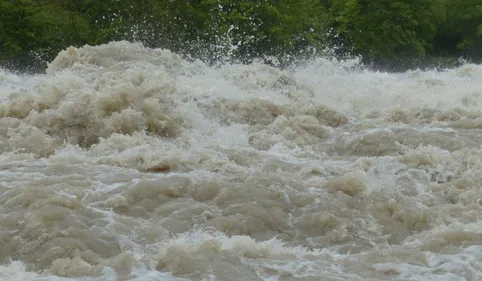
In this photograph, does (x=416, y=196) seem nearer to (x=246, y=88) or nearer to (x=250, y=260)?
(x=250, y=260)

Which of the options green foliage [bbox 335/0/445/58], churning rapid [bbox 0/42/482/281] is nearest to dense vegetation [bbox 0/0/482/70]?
green foliage [bbox 335/0/445/58]

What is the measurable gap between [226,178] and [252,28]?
15.9 metres

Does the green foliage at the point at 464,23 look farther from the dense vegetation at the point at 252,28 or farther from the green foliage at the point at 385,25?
the green foliage at the point at 385,25

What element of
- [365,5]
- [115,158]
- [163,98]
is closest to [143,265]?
[115,158]

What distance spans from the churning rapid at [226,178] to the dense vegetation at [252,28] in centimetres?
835

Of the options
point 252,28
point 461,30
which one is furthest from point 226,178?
Result: point 461,30

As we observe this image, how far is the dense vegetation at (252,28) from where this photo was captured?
2120cm

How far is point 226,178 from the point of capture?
7.94m

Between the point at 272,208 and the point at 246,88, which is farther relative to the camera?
the point at 246,88

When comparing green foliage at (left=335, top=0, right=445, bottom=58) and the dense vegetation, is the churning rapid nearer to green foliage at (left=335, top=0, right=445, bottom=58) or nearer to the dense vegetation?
the dense vegetation

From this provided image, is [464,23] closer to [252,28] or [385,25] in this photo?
[385,25]

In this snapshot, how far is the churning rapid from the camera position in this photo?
19.9ft

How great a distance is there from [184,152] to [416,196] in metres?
2.89

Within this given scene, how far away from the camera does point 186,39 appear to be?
22391mm
